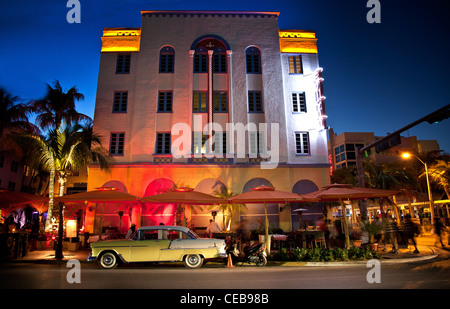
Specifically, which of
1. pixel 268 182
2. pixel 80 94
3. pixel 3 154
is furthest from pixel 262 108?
pixel 3 154

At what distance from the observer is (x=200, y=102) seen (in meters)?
25.6

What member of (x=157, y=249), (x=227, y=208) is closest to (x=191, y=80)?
(x=227, y=208)

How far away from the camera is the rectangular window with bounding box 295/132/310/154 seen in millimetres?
25375

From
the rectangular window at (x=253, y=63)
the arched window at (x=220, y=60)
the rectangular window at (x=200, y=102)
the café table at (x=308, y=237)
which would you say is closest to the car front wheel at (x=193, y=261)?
the café table at (x=308, y=237)

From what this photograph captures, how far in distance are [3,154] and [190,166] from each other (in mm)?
23581

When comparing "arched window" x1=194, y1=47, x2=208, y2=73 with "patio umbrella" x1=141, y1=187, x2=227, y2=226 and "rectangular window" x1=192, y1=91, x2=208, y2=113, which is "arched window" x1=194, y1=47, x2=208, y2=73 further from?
"patio umbrella" x1=141, y1=187, x2=227, y2=226

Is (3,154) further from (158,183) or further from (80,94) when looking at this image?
(158,183)

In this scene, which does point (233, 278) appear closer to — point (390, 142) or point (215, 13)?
point (390, 142)

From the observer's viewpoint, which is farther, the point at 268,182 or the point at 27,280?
the point at 268,182

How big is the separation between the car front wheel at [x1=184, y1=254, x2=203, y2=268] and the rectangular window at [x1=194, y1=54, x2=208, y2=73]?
17.6 meters

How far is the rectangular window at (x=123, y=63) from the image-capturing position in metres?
26.3

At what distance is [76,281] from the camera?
938 centimetres

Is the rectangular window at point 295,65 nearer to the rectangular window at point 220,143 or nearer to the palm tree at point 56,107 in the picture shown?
the rectangular window at point 220,143
